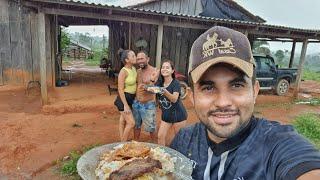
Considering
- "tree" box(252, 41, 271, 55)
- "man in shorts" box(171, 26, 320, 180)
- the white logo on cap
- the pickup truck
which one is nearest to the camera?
"man in shorts" box(171, 26, 320, 180)

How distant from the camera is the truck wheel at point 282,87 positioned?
14.2 metres

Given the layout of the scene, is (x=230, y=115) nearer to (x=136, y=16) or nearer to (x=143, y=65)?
(x=143, y=65)

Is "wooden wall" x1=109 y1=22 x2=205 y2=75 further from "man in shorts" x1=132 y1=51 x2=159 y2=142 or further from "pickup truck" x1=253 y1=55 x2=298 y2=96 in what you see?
"man in shorts" x1=132 y1=51 x2=159 y2=142

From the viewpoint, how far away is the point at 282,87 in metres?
14.3

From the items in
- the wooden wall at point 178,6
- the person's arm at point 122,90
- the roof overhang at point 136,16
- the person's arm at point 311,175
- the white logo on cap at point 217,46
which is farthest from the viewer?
the wooden wall at point 178,6

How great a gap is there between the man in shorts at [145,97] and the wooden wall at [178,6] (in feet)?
32.8

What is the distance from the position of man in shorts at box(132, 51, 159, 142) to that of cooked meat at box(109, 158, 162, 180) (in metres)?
2.71

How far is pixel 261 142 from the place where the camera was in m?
1.24

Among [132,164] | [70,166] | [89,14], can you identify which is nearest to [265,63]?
[89,14]

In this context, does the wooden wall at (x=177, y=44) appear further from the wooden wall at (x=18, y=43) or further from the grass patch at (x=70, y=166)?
the grass patch at (x=70, y=166)

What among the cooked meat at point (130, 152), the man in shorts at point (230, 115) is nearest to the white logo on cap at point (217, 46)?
the man in shorts at point (230, 115)

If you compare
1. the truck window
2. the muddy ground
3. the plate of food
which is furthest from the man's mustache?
the truck window

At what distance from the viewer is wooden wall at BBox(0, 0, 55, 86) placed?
11531 mm

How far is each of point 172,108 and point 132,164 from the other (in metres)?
2.52
